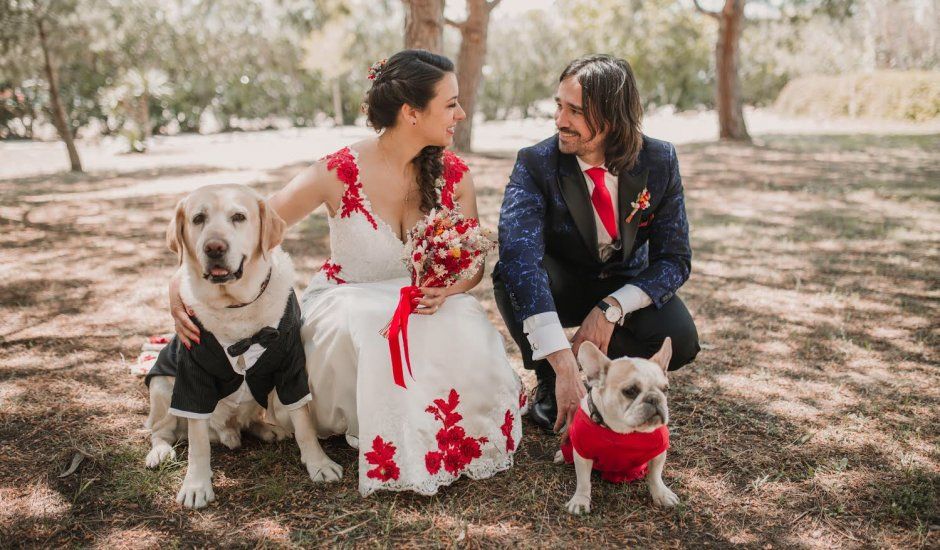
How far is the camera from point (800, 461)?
3436 millimetres

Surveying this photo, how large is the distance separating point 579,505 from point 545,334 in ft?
2.73

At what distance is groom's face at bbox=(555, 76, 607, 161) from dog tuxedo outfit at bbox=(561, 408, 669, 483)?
152 centimetres

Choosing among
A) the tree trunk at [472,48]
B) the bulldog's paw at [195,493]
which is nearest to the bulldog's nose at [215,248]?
the bulldog's paw at [195,493]

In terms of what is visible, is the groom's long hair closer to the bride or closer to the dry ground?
the bride

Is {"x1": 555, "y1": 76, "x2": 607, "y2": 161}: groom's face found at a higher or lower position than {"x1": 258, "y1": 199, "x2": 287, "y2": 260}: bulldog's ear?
higher

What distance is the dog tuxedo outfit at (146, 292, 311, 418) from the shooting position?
3086 mm

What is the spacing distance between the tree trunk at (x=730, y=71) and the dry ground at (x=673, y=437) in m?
11.4

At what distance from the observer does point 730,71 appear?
18.0 meters

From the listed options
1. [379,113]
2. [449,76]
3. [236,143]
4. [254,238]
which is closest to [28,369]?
[254,238]

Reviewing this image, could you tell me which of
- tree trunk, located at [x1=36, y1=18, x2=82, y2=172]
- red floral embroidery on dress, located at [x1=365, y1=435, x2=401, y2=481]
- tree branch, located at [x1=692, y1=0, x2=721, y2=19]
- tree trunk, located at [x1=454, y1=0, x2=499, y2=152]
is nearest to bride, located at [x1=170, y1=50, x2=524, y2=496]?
red floral embroidery on dress, located at [x1=365, y1=435, x2=401, y2=481]

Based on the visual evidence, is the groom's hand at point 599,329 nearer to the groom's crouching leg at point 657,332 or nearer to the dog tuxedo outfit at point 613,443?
the groom's crouching leg at point 657,332

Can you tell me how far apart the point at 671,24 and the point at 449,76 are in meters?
41.2

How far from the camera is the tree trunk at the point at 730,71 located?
1719cm

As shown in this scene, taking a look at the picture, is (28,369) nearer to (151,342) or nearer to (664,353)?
(151,342)
